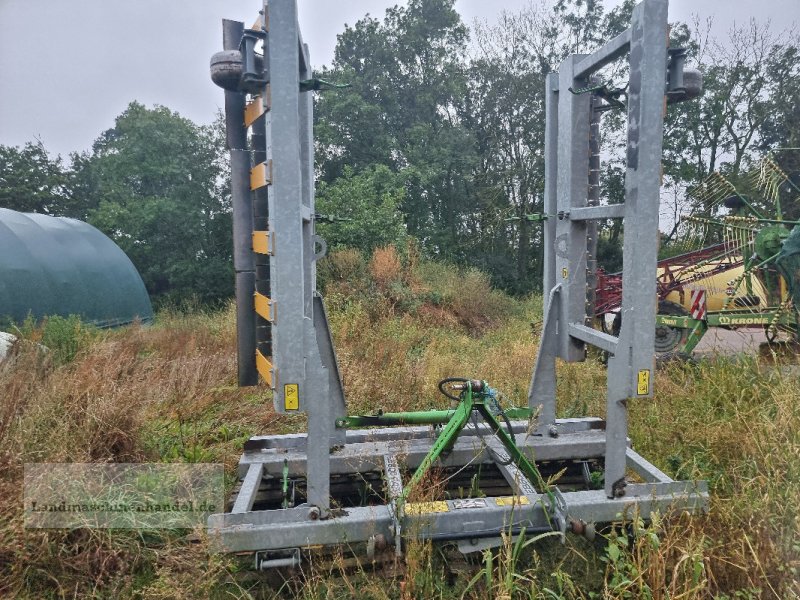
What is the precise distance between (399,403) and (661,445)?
83.4 inches

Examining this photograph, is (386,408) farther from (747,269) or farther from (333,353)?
(747,269)

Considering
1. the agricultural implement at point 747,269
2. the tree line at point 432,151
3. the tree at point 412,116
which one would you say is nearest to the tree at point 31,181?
the tree line at point 432,151

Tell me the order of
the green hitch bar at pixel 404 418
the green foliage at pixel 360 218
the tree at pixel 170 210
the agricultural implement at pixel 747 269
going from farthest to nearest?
the tree at pixel 170 210 < the green foliage at pixel 360 218 < the agricultural implement at pixel 747 269 < the green hitch bar at pixel 404 418

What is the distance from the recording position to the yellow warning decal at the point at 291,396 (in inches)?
82.9

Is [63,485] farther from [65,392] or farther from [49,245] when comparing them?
[49,245]

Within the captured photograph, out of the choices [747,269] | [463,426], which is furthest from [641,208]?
[747,269]

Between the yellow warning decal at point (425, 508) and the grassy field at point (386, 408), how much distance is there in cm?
13

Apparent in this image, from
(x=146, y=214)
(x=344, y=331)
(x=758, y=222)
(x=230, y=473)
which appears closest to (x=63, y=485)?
(x=230, y=473)

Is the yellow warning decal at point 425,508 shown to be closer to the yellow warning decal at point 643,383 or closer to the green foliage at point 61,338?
the yellow warning decal at point 643,383

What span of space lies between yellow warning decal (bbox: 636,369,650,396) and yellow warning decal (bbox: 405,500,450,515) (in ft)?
3.17

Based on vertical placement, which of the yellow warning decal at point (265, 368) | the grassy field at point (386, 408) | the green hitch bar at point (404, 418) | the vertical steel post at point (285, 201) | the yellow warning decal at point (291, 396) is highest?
the vertical steel post at point (285, 201)

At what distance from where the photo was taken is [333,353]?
285cm

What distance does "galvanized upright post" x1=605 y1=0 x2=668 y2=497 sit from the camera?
82.4 inches

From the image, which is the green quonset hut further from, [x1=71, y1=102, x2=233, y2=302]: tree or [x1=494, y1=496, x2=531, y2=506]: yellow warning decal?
[x1=494, y1=496, x2=531, y2=506]: yellow warning decal
